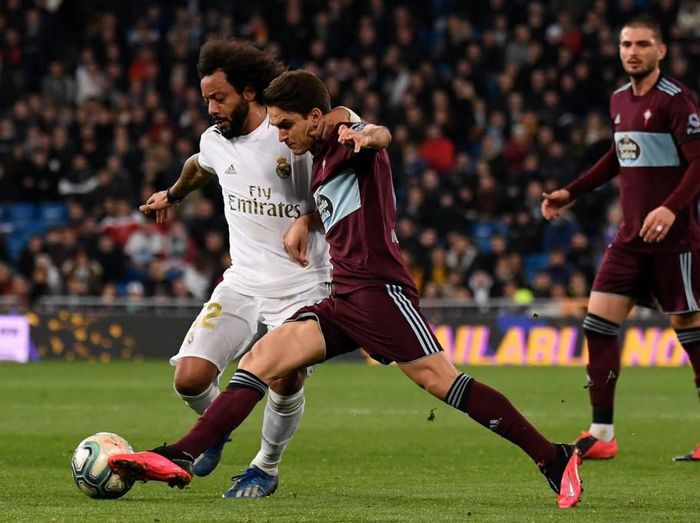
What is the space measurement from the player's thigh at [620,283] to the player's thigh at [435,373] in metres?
2.42

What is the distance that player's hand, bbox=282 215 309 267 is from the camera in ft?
22.5

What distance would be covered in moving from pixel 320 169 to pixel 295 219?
65 centimetres

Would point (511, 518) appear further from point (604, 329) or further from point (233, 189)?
point (604, 329)

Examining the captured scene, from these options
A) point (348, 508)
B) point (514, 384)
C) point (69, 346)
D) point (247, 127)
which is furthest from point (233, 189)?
point (69, 346)

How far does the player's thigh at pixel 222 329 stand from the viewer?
23.1ft

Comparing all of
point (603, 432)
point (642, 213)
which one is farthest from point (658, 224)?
point (603, 432)

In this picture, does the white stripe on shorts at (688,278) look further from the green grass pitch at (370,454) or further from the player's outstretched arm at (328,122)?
the player's outstretched arm at (328,122)

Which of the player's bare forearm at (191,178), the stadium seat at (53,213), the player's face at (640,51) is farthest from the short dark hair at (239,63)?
the stadium seat at (53,213)

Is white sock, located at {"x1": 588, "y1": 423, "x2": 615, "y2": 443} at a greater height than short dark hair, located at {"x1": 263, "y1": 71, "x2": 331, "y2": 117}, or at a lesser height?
lesser

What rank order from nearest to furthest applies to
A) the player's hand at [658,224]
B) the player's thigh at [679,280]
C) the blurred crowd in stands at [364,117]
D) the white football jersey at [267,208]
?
the white football jersey at [267,208], the player's hand at [658,224], the player's thigh at [679,280], the blurred crowd in stands at [364,117]

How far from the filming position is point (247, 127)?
Result: 284 inches

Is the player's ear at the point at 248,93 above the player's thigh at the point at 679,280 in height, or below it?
above

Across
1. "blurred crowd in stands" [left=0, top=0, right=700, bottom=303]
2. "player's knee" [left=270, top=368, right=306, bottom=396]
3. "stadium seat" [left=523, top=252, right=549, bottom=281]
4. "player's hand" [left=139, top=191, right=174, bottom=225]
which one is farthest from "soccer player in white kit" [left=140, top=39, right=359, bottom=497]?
"stadium seat" [left=523, top=252, right=549, bottom=281]

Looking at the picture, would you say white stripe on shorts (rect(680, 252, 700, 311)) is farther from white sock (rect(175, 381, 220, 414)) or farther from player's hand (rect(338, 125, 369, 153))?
player's hand (rect(338, 125, 369, 153))
